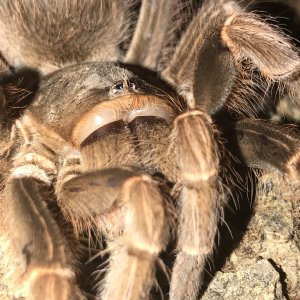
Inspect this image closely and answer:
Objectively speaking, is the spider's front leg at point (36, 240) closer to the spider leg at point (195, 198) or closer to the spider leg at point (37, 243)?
the spider leg at point (37, 243)

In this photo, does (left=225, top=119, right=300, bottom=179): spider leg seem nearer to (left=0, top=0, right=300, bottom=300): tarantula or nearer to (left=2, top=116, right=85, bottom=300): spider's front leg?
(left=0, top=0, right=300, bottom=300): tarantula

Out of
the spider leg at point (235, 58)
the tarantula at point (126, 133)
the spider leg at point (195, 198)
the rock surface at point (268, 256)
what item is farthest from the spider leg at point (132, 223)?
the spider leg at point (235, 58)

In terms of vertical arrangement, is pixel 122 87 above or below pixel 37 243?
above

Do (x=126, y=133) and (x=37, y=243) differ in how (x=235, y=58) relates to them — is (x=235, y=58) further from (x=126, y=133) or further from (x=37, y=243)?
(x=37, y=243)

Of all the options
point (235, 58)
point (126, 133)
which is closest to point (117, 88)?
point (126, 133)

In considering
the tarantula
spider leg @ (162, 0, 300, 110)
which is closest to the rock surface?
the tarantula

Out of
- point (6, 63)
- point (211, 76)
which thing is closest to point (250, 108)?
point (211, 76)
